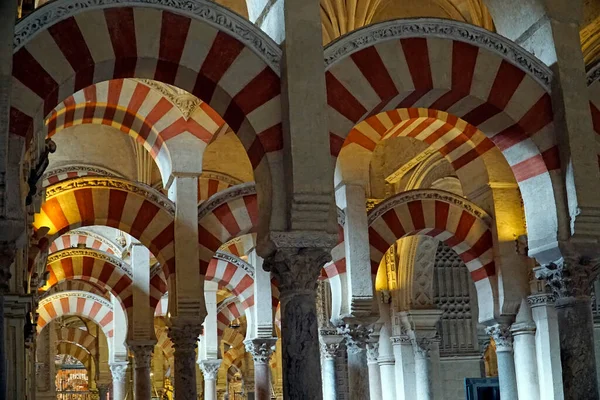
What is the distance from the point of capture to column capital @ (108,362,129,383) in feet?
51.2

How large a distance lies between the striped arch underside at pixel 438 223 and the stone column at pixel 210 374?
5.74 m

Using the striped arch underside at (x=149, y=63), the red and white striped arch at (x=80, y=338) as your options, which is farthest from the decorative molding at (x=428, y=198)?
the red and white striped arch at (x=80, y=338)

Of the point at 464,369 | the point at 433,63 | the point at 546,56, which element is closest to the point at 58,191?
the point at 433,63

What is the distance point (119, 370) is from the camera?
1573 centimetres

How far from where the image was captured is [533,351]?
34.8 ft

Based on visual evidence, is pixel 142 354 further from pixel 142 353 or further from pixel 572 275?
pixel 572 275

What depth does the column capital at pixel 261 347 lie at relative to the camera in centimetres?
1243

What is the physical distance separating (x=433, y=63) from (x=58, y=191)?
16.5 ft

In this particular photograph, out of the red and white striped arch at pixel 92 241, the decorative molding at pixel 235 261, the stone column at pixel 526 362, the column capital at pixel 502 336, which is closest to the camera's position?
the stone column at pixel 526 362

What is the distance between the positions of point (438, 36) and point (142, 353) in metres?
6.83

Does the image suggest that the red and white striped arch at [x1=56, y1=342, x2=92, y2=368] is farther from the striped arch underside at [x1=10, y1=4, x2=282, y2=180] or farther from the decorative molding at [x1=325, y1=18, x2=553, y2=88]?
the decorative molding at [x1=325, y1=18, x2=553, y2=88]

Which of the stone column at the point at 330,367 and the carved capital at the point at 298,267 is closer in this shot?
the carved capital at the point at 298,267

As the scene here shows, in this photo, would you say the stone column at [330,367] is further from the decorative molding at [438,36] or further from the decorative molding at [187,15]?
the decorative molding at [187,15]

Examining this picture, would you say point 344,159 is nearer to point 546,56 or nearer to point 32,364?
point 546,56
